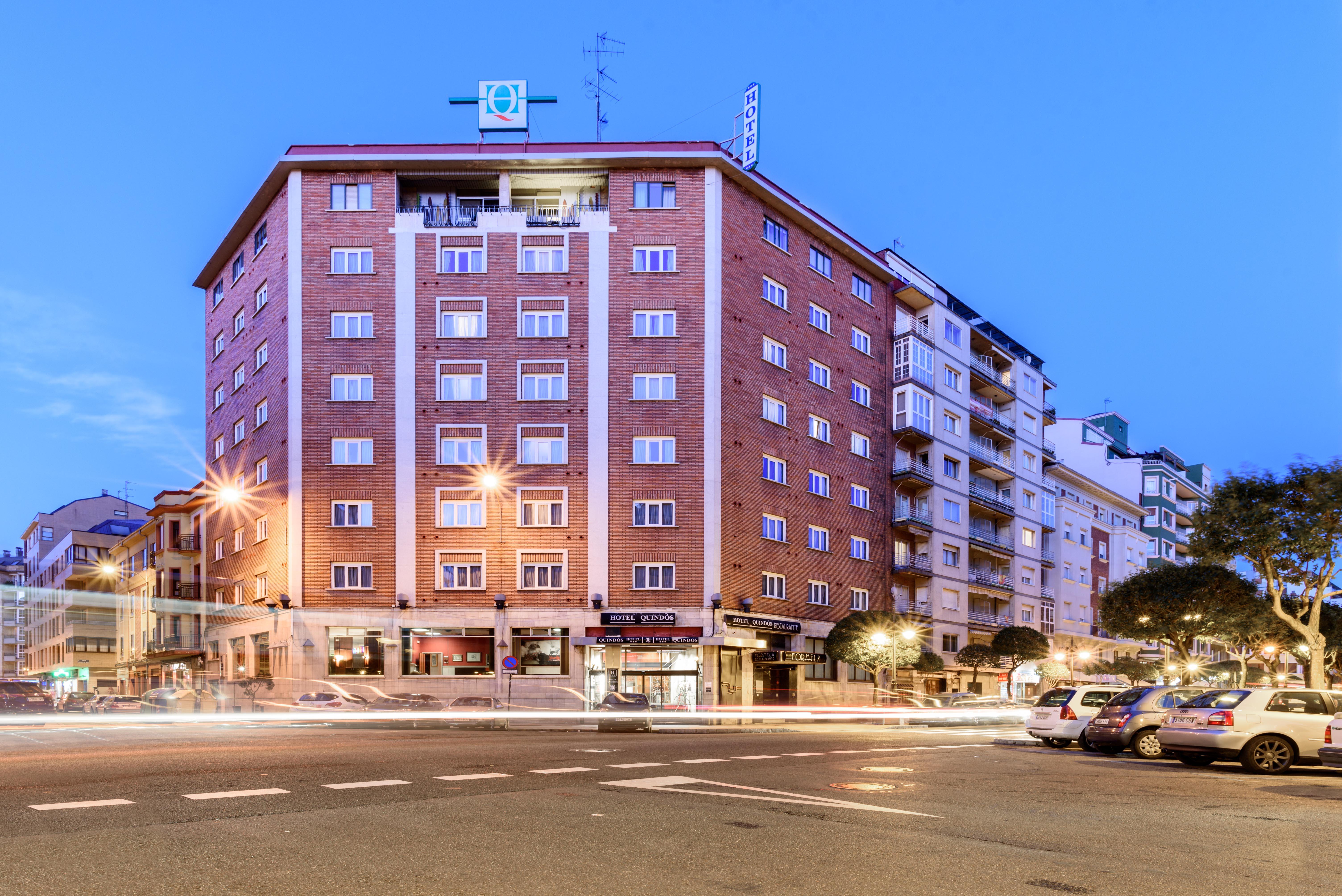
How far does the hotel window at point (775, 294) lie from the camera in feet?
161

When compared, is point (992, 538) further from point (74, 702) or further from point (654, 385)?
point (74, 702)

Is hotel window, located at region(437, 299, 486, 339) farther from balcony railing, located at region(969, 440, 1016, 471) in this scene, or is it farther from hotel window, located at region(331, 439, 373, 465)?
balcony railing, located at region(969, 440, 1016, 471)

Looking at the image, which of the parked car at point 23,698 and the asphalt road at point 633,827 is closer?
the asphalt road at point 633,827

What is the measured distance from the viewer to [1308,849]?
30.2 feet

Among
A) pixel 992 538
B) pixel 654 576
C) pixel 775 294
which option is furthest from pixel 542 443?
pixel 992 538

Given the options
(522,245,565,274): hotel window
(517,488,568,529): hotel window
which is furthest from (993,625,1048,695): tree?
(522,245,565,274): hotel window

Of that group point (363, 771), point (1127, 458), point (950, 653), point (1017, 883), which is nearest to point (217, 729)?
point (363, 771)

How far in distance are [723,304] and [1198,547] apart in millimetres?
20234

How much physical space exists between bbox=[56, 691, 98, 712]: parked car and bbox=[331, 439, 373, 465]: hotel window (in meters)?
14.0

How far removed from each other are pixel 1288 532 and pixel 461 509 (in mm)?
29624

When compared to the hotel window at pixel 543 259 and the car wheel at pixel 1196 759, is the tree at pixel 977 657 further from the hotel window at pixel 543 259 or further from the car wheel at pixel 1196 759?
the car wheel at pixel 1196 759

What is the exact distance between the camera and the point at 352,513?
4538 cm

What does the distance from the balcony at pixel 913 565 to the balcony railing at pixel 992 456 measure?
27.9 ft

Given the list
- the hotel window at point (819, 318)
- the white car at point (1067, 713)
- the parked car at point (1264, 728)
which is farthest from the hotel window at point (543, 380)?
the parked car at point (1264, 728)
